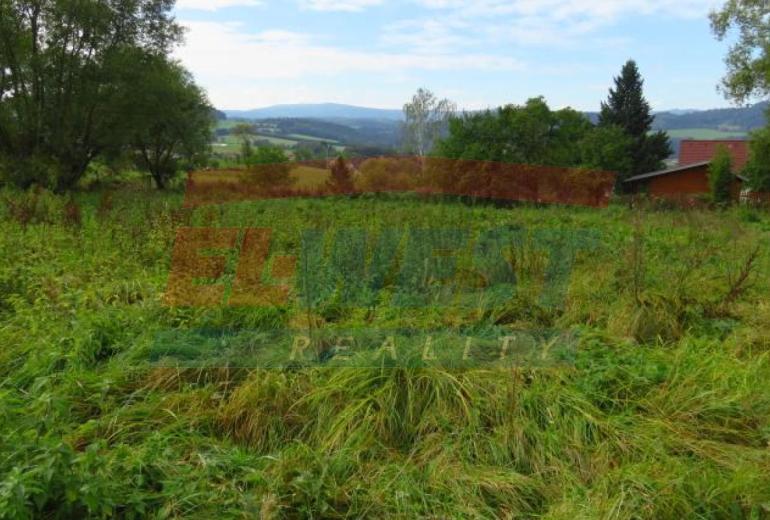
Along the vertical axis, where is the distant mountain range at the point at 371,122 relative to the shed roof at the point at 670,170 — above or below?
above

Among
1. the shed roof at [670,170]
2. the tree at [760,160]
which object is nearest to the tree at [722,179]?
the tree at [760,160]

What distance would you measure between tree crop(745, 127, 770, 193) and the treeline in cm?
2271

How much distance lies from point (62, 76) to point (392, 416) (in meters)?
17.7

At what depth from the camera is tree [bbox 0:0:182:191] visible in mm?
15555

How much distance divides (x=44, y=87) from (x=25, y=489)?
1818 cm

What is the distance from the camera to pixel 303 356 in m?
3.35

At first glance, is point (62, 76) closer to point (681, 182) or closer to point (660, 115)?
point (681, 182)

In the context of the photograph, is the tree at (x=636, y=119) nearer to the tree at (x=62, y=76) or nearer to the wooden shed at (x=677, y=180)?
the wooden shed at (x=677, y=180)

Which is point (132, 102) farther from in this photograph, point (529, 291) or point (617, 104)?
point (617, 104)

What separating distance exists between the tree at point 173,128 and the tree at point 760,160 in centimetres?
2276

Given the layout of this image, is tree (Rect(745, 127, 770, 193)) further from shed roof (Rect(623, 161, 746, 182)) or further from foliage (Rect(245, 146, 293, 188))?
foliage (Rect(245, 146, 293, 188))

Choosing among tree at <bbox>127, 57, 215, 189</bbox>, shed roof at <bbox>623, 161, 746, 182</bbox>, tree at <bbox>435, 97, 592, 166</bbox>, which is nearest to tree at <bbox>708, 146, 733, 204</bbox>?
shed roof at <bbox>623, 161, 746, 182</bbox>

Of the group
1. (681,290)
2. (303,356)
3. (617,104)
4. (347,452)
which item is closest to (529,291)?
(681,290)

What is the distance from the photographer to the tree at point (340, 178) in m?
10.9
